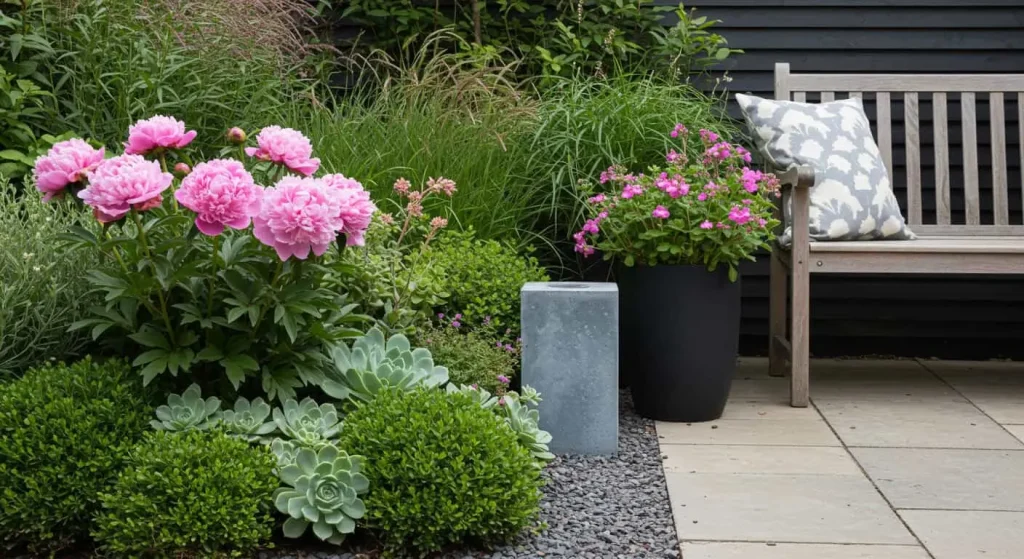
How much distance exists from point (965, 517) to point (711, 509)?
613 millimetres

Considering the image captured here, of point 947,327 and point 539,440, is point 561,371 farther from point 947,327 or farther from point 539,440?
point 947,327

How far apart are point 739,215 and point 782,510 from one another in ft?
3.59

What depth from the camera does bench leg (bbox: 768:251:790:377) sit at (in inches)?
172

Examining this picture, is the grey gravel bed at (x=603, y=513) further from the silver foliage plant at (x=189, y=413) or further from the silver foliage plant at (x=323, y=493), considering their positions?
the silver foliage plant at (x=189, y=413)

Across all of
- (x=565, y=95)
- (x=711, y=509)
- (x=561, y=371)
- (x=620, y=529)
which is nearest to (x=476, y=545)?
(x=620, y=529)

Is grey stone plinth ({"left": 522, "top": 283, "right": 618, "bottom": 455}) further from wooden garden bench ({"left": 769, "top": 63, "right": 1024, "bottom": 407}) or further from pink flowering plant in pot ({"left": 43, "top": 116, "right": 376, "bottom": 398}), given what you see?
wooden garden bench ({"left": 769, "top": 63, "right": 1024, "bottom": 407})

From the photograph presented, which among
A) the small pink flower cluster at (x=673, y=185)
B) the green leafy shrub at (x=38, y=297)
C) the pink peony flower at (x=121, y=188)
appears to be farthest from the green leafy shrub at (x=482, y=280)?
the pink peony flower at (x=121, y=188)

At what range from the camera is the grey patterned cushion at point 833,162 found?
4012 millimetres

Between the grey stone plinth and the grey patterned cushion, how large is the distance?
4.03 ft

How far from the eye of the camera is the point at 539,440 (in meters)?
2.72

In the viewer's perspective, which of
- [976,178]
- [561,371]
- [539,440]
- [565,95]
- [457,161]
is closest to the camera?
A: [539,440]

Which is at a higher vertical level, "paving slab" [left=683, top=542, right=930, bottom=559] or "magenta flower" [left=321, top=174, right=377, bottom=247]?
"magenta flower" [left=321, top=174, right=377, bottom=247]

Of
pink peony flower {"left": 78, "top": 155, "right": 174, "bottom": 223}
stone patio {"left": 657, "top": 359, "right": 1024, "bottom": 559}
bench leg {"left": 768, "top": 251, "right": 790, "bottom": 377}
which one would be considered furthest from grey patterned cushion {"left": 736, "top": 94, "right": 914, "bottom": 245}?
pink peony flower {"left": 78, "top": 155, "right": 174, "bottom": 223}

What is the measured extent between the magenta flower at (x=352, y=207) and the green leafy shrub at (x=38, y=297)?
74 centimetres
